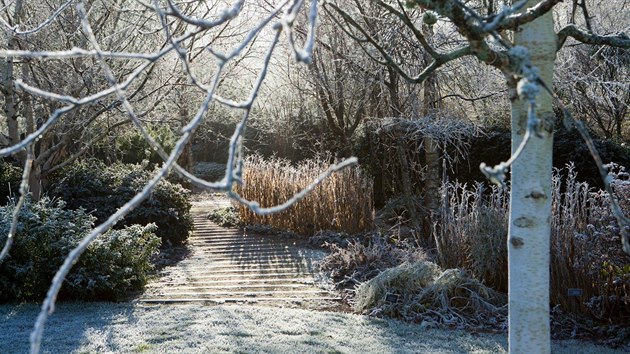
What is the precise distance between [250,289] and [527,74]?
18.8 feet

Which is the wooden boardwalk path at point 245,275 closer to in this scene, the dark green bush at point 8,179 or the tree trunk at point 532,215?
the dark green bush at point 8,179

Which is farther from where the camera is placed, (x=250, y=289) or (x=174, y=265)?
(x=174, y=265)

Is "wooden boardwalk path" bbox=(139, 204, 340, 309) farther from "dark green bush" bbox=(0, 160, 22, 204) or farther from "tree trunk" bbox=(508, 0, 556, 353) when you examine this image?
"tree trunk" bbox=(508, 0, 556, 353)

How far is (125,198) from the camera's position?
9258 mm

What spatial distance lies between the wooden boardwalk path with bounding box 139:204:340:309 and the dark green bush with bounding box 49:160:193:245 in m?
0.44

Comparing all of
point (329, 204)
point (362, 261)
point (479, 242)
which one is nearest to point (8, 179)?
point (329, 204)

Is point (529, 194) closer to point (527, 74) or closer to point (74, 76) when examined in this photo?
point (527, 74)

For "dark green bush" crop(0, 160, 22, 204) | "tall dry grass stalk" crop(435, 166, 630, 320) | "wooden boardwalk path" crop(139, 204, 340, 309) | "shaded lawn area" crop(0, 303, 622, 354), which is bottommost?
"shaded lawn area" crop(0, 303, 622, 354)

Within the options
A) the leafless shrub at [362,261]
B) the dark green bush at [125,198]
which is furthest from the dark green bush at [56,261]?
the dark green bush at [125,198]

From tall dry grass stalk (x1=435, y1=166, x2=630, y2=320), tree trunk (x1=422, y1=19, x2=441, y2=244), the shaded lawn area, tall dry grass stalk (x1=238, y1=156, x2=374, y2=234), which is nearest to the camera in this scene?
the shaded lawn area

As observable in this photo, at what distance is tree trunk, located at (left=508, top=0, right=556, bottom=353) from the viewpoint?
2143 millimetres

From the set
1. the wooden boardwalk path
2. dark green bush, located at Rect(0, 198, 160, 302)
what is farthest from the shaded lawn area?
the wooden boardwalk path

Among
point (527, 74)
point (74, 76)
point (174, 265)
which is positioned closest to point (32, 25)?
point (74, 76)

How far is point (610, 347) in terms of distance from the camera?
4.80 meters
